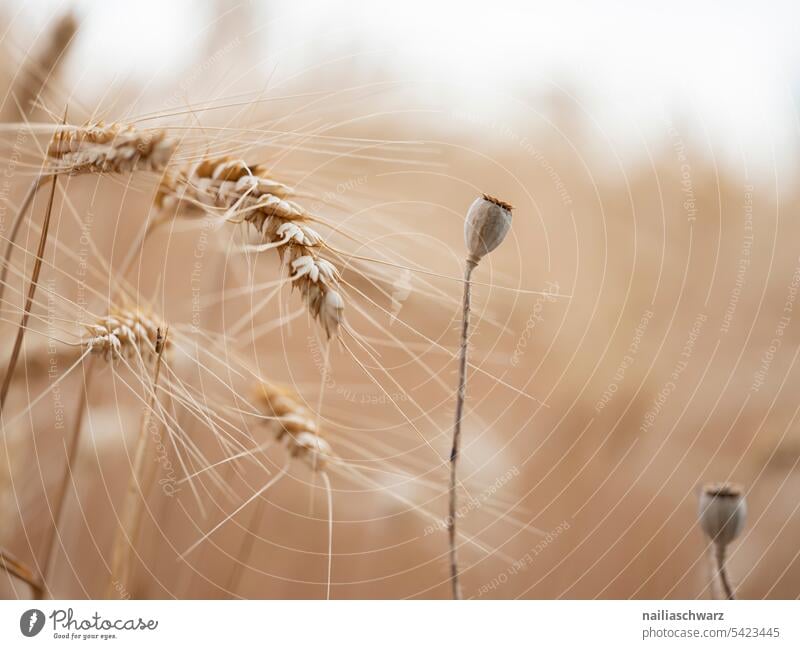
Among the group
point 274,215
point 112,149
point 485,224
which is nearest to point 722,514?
point 485,224

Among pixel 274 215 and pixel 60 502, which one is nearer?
pixel 274 215

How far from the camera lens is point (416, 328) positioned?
65 cm

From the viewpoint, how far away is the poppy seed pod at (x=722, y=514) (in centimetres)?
46

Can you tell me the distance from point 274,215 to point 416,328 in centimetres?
25

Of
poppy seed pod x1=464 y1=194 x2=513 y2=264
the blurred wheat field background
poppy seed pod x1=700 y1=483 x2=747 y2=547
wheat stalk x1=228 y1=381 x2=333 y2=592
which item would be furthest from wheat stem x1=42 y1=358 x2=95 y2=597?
poppy seed pod x1=700 y1=483 x2=747 y2=547

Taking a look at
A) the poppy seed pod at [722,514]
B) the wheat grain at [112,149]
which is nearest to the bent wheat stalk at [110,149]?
the wheat grain at [112,149]
